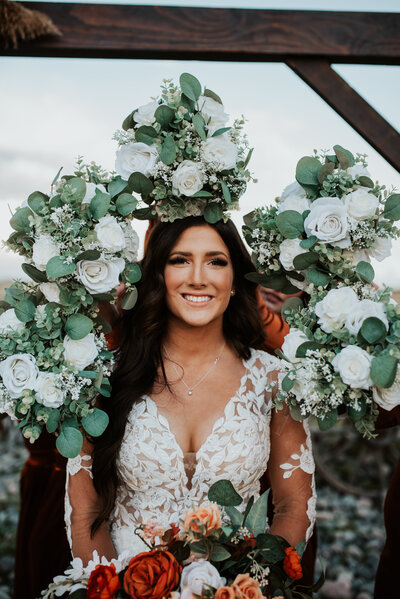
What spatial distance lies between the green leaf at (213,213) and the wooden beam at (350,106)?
2.07 ft

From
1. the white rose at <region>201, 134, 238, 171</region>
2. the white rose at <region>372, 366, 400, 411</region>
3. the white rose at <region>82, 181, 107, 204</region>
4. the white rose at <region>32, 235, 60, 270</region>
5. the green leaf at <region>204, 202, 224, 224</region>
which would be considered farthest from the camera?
the green leaf at <region>204, 202, 224, 224</region>

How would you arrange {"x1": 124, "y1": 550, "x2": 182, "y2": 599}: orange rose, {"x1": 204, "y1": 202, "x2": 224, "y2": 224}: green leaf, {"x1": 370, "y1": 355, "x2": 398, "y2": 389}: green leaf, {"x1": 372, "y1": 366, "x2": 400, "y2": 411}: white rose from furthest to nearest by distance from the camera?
1. {"x1": 204, "y1": 202, "x2": 224, "y2": 224}: green leaf
2. {"x1": 372, "y1": 366, "x2": 400, "y2": 411}: white rose
3. {"x1": 370, "y1": 355, "x2": 398, "y2": 389}: green leaf
4. {"x1": 124, "y1": 550, "x2": 182, "y2": 599}: orange rose

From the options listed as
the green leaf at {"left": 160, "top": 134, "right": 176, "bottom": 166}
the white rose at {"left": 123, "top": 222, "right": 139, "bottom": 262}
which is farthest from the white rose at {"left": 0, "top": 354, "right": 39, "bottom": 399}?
the green leaf at {"left": 160, "top": 134, "right": 176, "bottom": 166}

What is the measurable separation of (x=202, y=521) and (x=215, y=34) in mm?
1829

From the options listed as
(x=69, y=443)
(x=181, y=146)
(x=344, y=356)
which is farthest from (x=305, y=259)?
(x=69, y=443)

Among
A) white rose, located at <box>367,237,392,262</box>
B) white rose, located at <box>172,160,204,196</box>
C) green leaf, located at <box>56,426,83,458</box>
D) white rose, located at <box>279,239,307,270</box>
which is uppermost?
white rose, located at <box>172,160,204,196</box>

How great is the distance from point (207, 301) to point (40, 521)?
70.5 inches

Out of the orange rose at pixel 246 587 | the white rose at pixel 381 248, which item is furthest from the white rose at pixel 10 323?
the white rose at pixel 381 248

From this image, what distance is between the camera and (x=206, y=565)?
171 centimetres

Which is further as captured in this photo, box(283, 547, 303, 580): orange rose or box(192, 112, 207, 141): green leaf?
box(192, 112, 207, 141): green leaf

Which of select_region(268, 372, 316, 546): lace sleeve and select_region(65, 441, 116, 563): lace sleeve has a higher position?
select_region(65, 441, 116, 563): lace sleeve

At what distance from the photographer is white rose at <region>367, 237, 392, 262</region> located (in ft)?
7.05

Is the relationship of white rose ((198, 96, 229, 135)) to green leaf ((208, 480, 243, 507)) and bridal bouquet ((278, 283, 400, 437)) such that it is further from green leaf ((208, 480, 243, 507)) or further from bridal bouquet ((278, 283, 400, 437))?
green leaf ((208, 480, 243, 507))

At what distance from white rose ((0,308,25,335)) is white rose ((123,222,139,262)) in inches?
19.0
